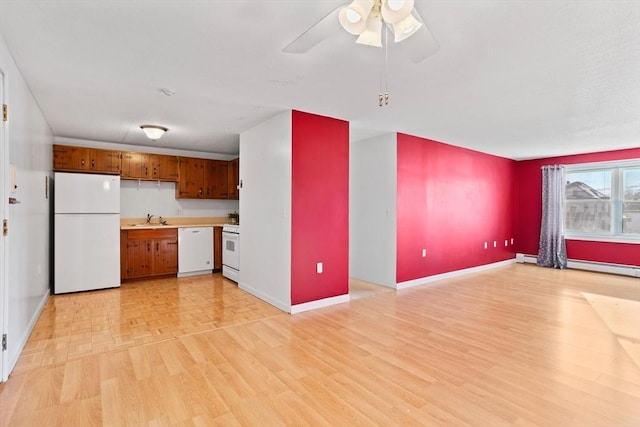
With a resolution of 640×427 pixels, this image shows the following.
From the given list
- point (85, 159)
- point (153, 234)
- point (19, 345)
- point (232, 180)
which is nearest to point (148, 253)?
point (153, 234)

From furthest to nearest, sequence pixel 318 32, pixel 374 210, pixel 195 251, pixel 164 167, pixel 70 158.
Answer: pixel 164 167, pixel 195 251, pixel 374 210, pixel 70 158, pixel 318 32

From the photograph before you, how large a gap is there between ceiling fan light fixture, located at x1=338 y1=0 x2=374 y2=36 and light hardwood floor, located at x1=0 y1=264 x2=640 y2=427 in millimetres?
2072

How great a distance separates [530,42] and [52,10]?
9.80 ft

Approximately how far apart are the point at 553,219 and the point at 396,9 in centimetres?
696

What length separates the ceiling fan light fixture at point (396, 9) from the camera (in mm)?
1387

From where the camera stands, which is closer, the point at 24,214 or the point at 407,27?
the point at 407,27

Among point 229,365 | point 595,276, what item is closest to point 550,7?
point 229,365

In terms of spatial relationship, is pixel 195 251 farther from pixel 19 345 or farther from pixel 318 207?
pixel 19 345

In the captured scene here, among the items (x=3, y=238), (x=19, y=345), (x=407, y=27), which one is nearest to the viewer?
(x=407, y=27)

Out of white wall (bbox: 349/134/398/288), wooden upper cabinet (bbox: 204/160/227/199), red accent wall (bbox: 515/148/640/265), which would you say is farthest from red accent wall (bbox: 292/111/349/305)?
red accent wall (bbox: 515/148/640/265)

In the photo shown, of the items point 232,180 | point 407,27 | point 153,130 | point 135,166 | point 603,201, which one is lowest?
point 603,201

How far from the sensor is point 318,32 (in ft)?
5.62

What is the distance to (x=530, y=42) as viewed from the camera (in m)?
2.16

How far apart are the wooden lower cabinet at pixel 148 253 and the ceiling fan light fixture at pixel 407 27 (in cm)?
502
